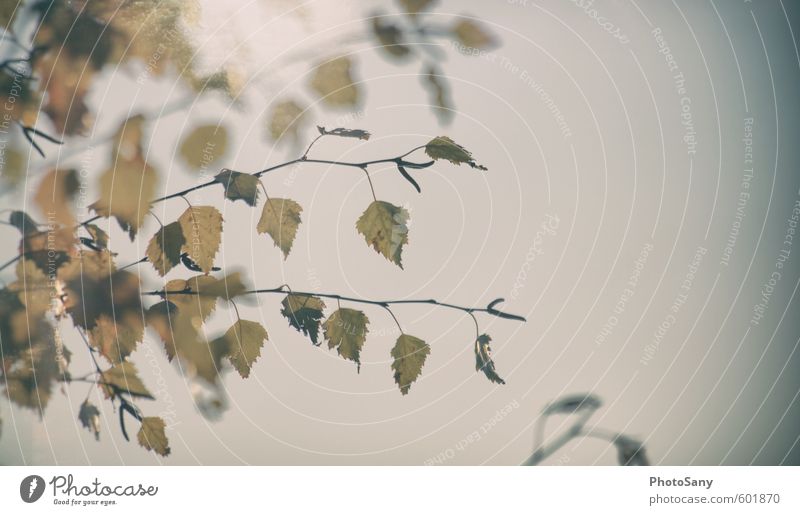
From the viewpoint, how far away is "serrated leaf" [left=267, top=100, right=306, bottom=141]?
689mm

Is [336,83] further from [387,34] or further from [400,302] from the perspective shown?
[400,302]

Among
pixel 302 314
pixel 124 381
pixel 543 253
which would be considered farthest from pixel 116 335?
pixel 543 253

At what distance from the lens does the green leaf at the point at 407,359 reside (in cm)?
70

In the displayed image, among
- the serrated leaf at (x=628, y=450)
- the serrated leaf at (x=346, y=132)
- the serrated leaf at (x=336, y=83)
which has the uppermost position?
the serrated leaf at (x=336, y=83)

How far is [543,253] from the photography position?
71 centimetres

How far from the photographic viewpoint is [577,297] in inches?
27.9

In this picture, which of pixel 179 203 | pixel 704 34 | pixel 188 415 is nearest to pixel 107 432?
pixel 188 415

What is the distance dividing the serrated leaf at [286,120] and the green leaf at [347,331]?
0.54 ft

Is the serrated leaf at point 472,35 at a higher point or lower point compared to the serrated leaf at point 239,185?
higher

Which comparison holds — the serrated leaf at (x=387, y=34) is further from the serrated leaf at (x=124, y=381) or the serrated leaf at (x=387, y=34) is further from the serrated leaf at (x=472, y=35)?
the serrated leaf at (x=124, y=381)

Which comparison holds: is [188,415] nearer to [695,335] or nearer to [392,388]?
[392,388]

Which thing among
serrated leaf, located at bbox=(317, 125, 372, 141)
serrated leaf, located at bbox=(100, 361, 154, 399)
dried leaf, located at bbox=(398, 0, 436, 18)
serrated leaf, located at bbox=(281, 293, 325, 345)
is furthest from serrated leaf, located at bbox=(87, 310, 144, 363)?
dried leaf, located at bbox=(398, 0, 436, 18)

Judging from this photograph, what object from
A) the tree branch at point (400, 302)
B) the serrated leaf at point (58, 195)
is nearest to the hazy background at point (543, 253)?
the tree branch at point (400, 302)
